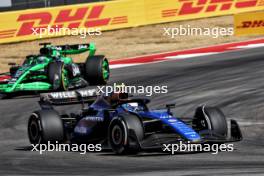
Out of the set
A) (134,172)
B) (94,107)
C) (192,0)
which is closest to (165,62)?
(192,0)

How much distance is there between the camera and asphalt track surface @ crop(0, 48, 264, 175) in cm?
1208

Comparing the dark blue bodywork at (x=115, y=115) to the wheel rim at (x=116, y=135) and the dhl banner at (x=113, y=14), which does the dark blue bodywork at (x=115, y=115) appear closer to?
the wheel rim at (x=116, y=135)

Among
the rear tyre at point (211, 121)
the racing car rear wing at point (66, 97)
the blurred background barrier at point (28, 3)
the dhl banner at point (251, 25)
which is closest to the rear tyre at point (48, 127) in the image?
the racing car rear wing at point (66, 97)

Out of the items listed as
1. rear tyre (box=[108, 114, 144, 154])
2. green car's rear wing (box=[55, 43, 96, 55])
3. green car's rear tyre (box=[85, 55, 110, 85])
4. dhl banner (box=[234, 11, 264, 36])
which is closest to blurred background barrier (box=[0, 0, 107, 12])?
dhl banner (box=[234, 11, 264, 36])

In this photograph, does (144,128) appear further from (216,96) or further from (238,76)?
(238,76)

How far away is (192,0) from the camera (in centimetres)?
3400

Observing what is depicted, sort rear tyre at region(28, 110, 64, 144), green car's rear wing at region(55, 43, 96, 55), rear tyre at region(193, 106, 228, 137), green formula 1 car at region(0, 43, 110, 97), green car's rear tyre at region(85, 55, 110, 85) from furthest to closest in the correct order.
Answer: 1. green car's rear tyre at region(85, 55, 110, 85)
2. green car's rear wing at region(55, 43, 96, 55)
3. green formula 1 car at region(0, 43, 110, 97)
4. rear tyre at region(28, 110, 64, 144)
5. rear tyre at region(193, 106, 228, 137)

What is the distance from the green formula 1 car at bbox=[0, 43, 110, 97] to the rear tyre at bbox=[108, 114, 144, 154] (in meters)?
8.87

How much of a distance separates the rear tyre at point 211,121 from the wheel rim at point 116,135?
1382 millimetres

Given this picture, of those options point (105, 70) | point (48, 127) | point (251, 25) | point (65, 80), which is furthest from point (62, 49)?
point (251, 25)

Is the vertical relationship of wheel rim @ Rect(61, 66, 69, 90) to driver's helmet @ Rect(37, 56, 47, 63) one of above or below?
below

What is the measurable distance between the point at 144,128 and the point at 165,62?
46.6ft

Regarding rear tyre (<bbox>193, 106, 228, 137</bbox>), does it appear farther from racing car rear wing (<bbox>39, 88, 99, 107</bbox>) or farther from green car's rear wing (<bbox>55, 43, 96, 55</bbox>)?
green car's rear wing (<bbox>55, 43, 96, 55</bbox>)

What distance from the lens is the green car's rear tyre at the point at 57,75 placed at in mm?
22078
